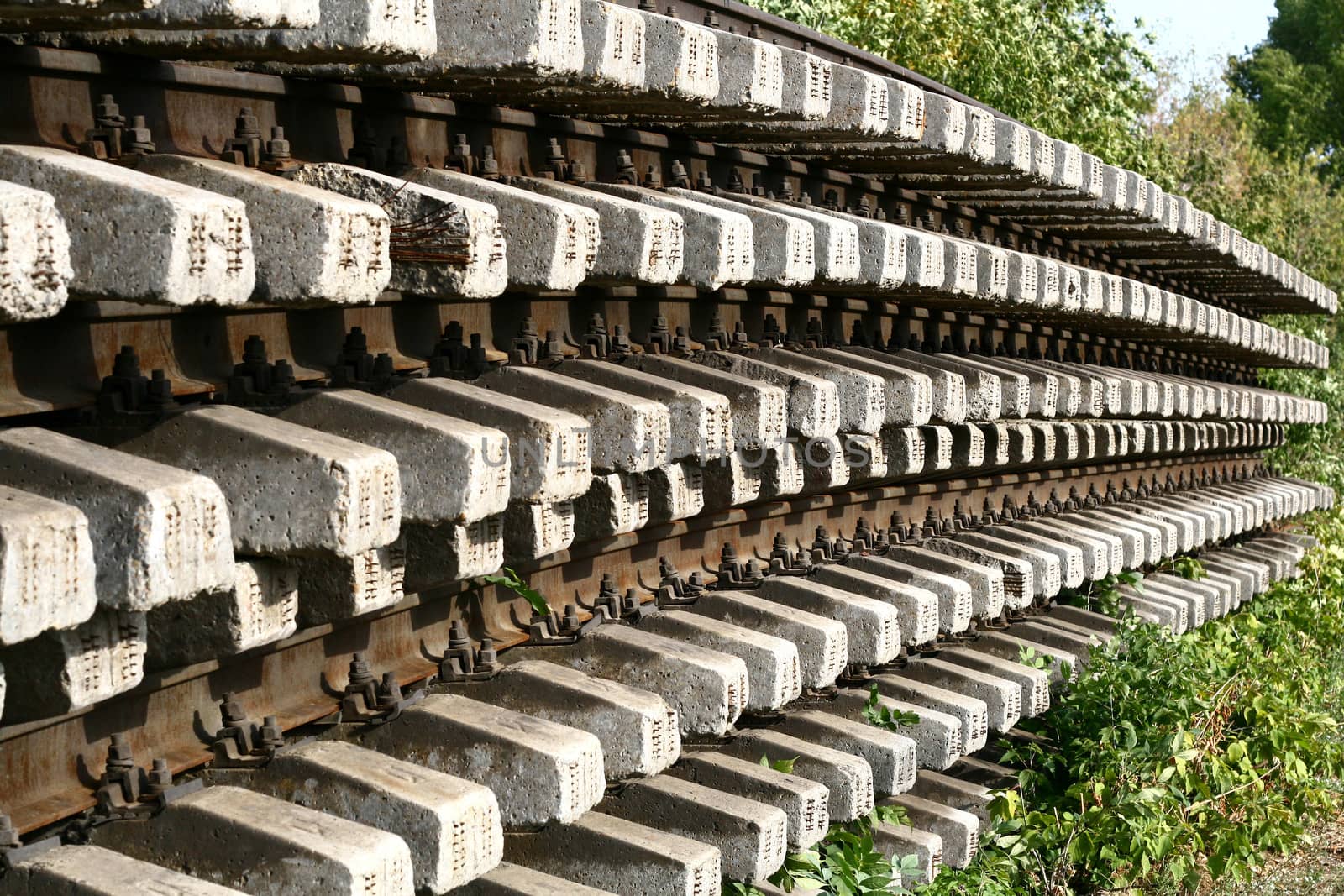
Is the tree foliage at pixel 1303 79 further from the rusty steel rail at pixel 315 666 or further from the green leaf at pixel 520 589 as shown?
the green leaf at pixel 520 589

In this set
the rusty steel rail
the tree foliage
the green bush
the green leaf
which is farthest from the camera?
the tree foliage

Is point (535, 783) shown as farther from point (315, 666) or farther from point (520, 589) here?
point (520, 589)

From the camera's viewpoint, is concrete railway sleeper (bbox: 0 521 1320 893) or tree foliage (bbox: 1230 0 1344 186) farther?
tree foliage (bbox: 1230 0 1344 186)

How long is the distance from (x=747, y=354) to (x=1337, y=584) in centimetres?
1077

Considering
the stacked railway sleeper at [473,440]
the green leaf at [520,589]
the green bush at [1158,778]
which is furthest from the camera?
the green bush at [1158,778]

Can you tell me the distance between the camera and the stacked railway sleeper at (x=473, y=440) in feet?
7.52

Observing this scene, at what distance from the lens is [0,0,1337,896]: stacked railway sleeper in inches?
90.2

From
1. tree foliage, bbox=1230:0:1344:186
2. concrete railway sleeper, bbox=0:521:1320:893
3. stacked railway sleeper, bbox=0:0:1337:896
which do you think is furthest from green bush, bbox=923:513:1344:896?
tree foliage, bbox=1230:0:1344:186

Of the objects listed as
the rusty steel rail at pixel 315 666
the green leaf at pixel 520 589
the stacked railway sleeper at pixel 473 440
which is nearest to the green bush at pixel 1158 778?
the stacked railway sleeper at pixel 473 440

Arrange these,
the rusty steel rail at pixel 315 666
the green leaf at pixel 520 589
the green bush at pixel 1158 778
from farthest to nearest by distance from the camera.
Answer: the green bush at pixel 1158 778
the green leaf at pixel 520 589
the rusty steel rail at pixel 315 666

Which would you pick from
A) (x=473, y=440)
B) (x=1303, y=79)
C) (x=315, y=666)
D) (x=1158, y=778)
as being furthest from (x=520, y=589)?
(x=1303, y=79)

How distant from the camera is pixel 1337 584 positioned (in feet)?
46.8

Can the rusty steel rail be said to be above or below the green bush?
above

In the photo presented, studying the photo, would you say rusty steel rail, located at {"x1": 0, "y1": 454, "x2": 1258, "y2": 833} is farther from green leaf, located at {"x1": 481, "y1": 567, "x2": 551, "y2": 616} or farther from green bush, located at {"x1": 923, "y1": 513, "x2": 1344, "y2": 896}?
green bush, located at {"x1": 923, "y1": 513, "x2": 1344, "y2": 896}
